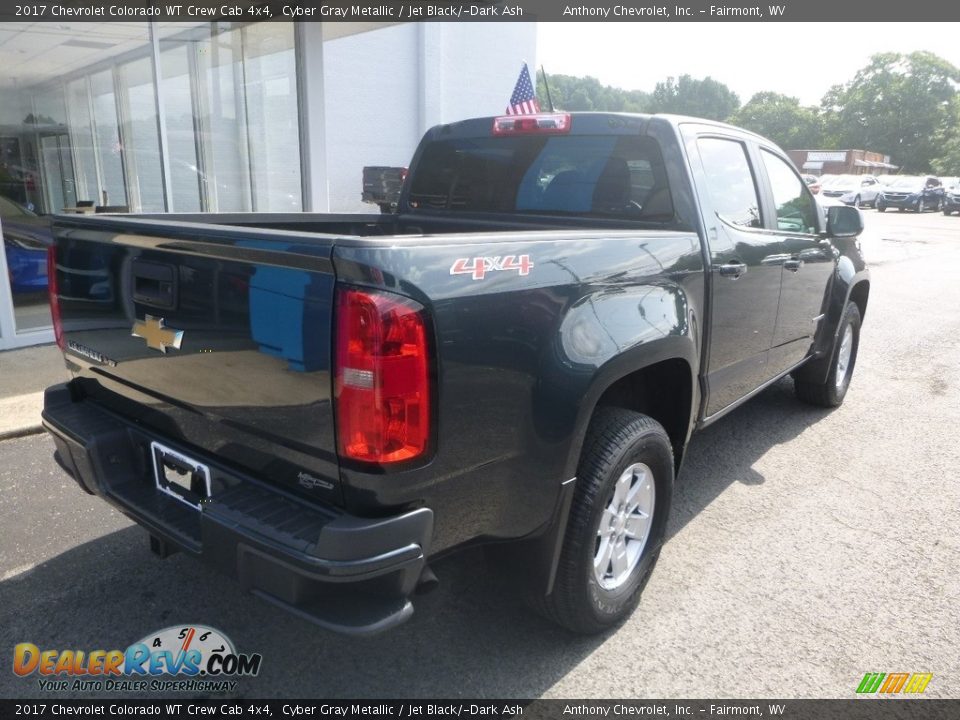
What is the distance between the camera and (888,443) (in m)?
4.74

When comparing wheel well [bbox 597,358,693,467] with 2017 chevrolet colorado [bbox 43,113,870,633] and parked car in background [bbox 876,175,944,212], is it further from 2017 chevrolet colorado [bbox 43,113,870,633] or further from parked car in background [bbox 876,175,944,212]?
parked car in background [bbox 876,175,944,212]

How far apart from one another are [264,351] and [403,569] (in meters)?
0.69

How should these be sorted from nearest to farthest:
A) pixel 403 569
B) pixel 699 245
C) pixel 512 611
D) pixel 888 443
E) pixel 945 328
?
pixel 403 569 < pixel 512 611 < pixel 699 245 < pixel 888 443 < pixel 945 328

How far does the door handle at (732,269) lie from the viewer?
317cm

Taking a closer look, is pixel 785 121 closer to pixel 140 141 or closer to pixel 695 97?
pixel 695 97

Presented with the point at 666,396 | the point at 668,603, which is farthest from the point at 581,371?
the point at 668,603

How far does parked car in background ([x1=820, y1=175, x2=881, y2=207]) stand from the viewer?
35.0 metres

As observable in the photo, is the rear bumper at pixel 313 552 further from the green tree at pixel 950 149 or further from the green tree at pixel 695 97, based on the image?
the green tree at pixel 695 97

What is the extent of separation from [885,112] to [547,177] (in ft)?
284

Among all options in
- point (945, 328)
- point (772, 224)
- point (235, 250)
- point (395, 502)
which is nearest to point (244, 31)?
point (772, 224)

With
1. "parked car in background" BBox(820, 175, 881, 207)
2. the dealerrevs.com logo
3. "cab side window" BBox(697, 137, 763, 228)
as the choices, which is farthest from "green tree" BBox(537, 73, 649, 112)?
the dealerrevs.com logo

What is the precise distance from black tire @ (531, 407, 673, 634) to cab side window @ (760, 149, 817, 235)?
209cm

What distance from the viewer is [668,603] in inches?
114

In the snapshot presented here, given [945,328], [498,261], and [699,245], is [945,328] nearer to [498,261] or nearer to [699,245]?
[699,245]
